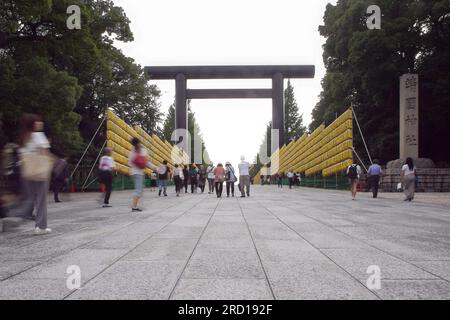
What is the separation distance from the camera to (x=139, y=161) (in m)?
10.5

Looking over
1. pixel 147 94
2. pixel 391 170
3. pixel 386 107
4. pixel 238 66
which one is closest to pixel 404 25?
pixel 386 107

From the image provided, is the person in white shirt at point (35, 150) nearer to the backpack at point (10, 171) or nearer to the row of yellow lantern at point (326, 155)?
the backpack at point (10, 171)

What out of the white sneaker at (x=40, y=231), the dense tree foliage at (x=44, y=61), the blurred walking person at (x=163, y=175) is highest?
the dense tree foliage at (x=44, y=61)

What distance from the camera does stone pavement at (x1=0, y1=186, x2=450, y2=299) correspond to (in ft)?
10.3

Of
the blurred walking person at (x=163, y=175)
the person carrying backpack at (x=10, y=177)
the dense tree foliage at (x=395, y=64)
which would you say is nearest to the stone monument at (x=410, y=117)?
Answer: the dense tree foliage at (x=395, y=64)

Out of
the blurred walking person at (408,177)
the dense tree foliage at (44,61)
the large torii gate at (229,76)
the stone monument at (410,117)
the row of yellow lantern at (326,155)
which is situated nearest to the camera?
the blurred walking person at (408,177)

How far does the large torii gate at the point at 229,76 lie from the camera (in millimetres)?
37719

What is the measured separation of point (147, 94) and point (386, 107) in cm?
1649

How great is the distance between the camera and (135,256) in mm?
4469

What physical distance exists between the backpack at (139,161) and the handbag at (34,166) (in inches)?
171

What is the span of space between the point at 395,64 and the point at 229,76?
14.2 m

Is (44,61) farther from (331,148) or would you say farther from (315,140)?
(315,140)

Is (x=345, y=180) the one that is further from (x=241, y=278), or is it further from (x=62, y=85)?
(x=241, y=278)

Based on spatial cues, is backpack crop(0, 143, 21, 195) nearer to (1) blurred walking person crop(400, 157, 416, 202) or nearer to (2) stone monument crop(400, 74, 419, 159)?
(1) blurred walking person crop(400, 157, 416, 202)
